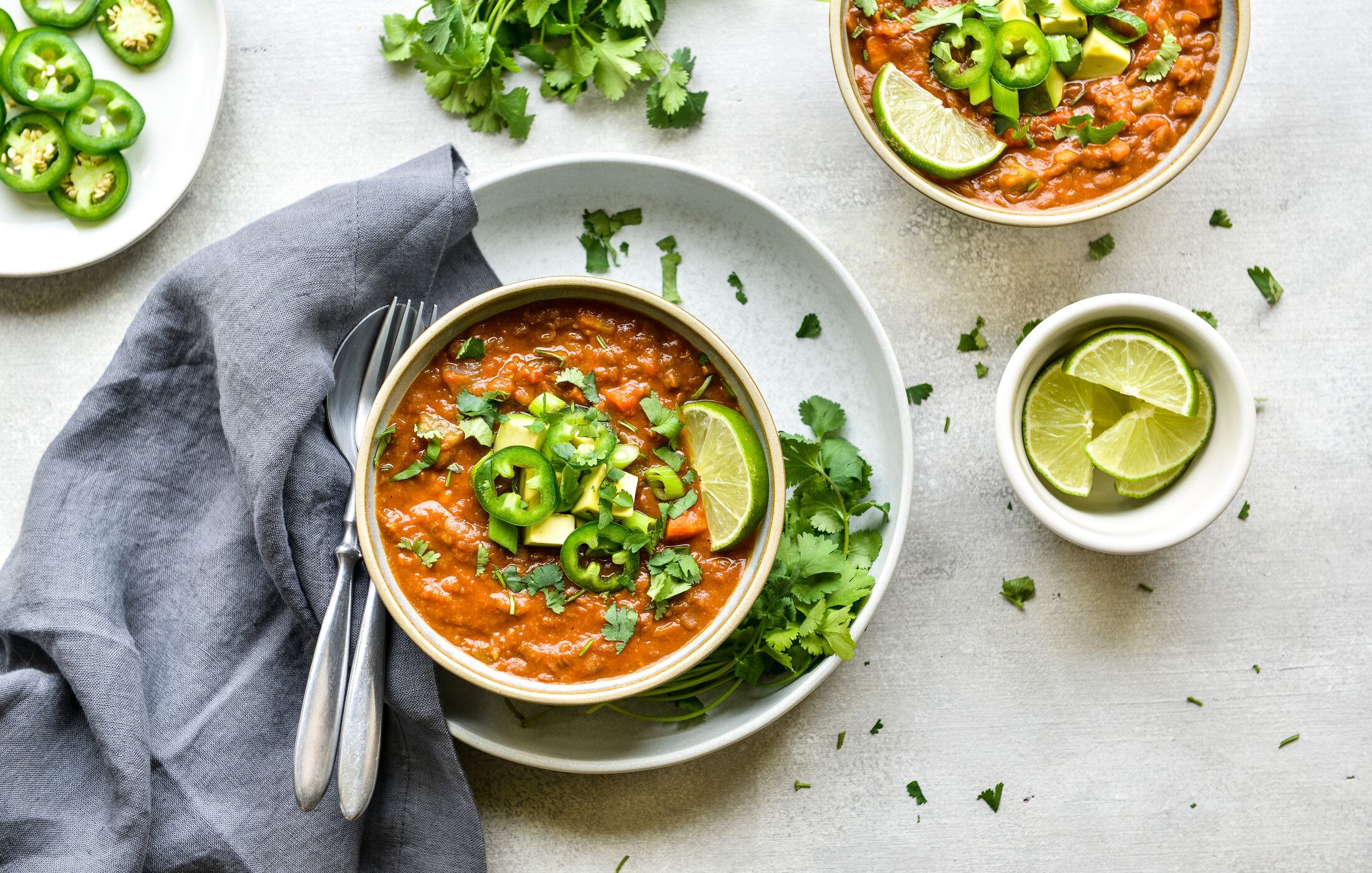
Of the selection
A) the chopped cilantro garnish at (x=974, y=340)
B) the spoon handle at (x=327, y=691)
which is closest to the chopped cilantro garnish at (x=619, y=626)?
the spoon handle at (x=327, y=691)

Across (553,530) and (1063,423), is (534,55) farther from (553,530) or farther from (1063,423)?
(1063,423)

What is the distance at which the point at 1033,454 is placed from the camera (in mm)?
2535

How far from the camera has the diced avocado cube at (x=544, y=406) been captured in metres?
2.36

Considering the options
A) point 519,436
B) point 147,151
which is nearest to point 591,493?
point 519,436

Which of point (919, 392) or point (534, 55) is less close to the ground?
point (534, 55)

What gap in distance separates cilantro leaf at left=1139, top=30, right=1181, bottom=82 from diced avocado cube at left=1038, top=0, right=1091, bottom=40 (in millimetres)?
211

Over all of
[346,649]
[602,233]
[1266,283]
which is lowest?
[346,649]

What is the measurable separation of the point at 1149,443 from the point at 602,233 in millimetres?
1566

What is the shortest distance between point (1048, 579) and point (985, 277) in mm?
903

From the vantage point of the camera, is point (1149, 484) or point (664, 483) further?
point (1149, 484)

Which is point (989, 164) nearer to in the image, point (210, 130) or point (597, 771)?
point (597, 771)

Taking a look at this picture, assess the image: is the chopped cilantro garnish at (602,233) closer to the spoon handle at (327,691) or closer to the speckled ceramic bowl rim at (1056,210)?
the speckled ceramic bowl rim at (1056,210)

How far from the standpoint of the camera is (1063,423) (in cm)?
255

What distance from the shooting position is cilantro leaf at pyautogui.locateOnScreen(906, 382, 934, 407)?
2779 mm
